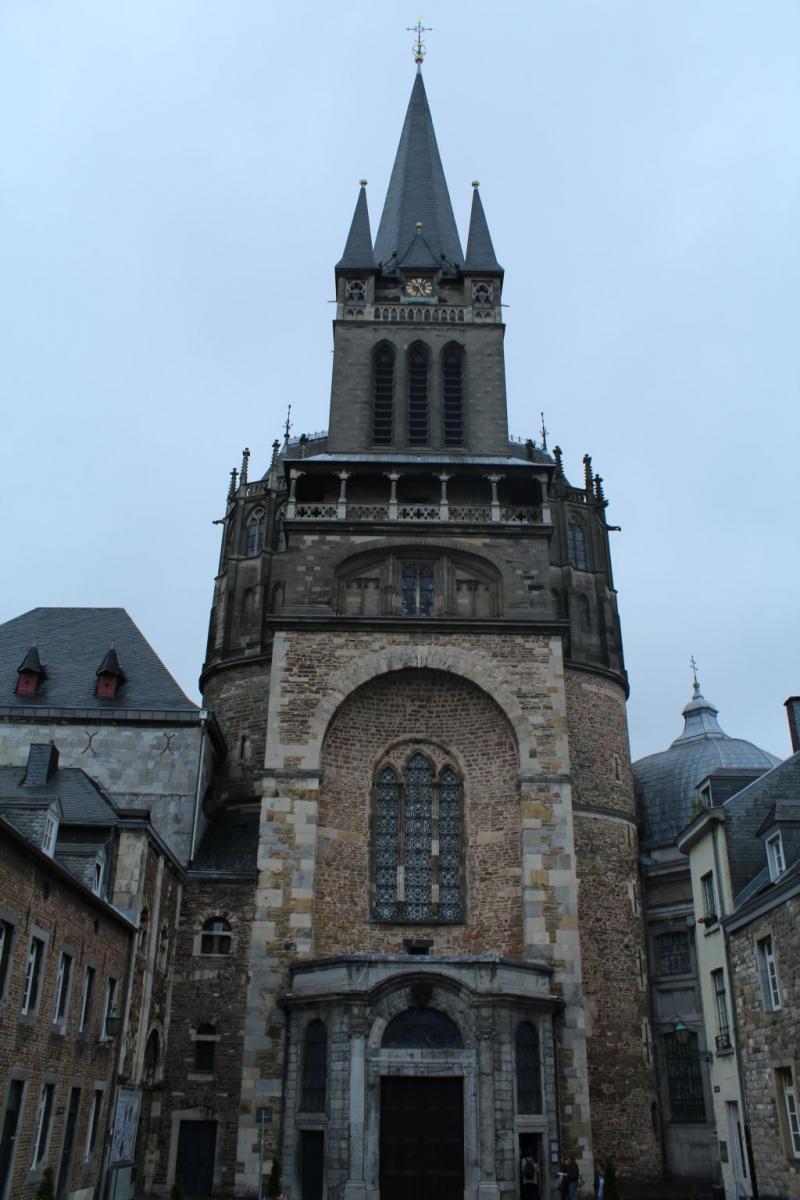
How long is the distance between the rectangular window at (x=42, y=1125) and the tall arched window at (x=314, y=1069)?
6.00 metres

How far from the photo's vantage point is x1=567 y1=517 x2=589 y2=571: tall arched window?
35.5 meters

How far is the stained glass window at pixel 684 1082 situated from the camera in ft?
96.9

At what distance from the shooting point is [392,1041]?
21531 mm

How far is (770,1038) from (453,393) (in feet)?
67.5

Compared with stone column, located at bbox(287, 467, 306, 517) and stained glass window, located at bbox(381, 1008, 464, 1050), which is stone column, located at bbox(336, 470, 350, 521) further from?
stained glass window, located at bbox(381, 1008, 464, 1050)

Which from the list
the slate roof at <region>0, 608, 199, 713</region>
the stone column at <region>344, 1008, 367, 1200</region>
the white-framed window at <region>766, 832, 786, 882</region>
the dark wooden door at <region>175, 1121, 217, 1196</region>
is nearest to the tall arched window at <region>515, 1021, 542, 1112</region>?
the stone column at <region>344, 1008, 367, 1200</region>

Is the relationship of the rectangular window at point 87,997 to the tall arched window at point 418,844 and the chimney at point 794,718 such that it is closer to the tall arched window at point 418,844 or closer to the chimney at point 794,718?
the tall arched window at point 418,844

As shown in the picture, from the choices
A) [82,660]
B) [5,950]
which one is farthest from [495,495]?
[5,950]

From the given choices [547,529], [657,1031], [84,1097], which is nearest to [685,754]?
[657,1031]

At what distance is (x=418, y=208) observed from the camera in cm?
3953

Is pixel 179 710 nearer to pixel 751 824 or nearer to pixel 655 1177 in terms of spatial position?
pixel 751 824

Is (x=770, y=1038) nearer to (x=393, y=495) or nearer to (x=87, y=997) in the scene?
(x=87, y=997)

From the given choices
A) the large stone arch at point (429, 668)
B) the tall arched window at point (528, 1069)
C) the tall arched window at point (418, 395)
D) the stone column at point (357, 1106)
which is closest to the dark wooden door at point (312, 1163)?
the stone column at point (357, 1106)

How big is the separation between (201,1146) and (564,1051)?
8.11m
